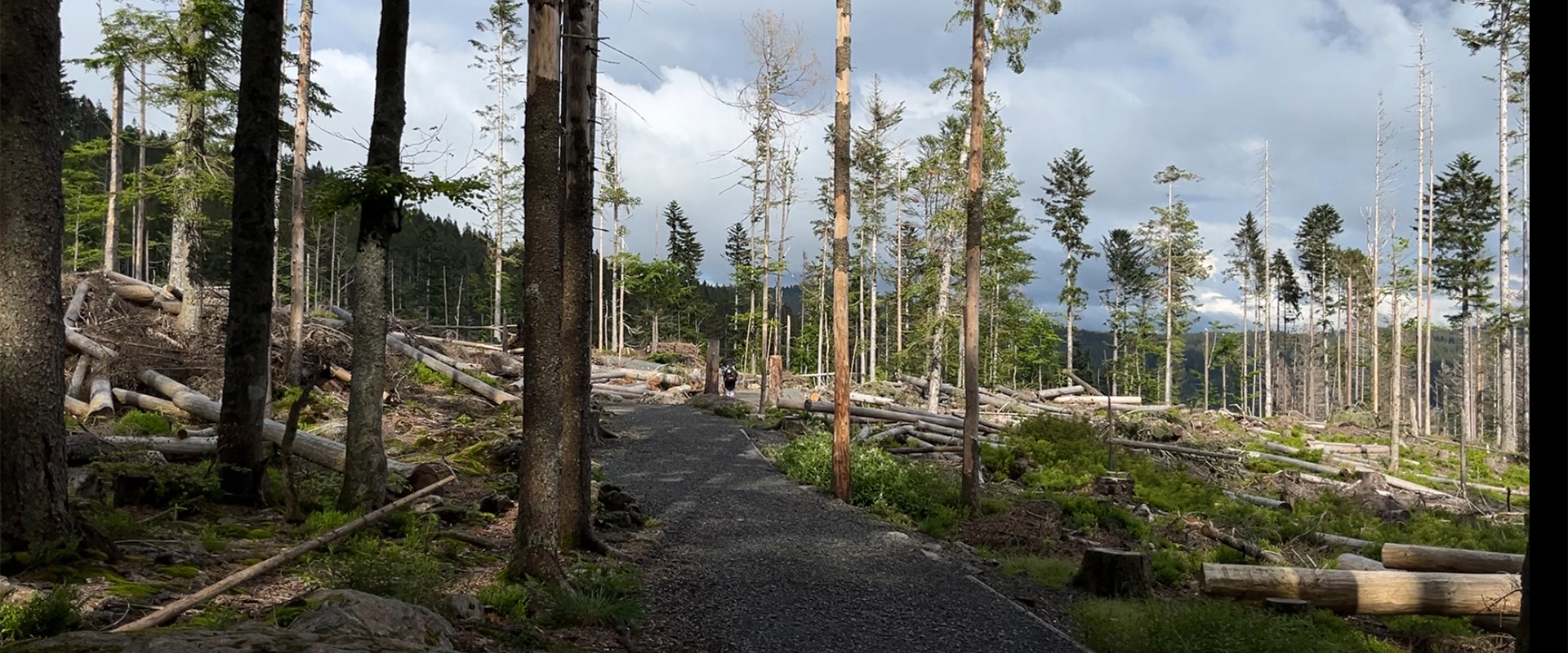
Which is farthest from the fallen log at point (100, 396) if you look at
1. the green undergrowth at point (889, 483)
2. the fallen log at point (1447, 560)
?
the fallen log at point (1447, 560)

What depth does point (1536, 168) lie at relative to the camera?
128 centimetres

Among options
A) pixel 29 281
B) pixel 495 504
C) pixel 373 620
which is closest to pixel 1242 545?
pixel 495 504

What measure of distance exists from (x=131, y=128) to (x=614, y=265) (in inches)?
929

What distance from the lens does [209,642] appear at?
3082 mm

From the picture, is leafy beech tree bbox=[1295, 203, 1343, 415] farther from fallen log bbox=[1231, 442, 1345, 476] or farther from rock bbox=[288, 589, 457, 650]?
rock bbox=[288, 589, 457, 650]

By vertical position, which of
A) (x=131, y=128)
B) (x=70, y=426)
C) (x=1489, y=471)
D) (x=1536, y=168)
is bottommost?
(x=1489, y=471)

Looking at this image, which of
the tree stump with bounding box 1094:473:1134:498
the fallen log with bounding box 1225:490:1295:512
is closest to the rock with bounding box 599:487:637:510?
the tree stump with bounding box 1094:473:1134:498

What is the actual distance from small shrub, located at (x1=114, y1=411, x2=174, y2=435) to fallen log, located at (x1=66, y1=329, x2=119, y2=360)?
8.07 feet

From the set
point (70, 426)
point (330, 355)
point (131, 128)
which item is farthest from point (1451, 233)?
point (131, 128)

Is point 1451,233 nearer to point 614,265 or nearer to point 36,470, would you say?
point 614,265

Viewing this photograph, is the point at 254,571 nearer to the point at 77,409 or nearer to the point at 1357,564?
the point at 77,409

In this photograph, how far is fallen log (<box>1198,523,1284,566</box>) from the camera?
36.0 ft

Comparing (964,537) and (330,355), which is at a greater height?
(330,355)

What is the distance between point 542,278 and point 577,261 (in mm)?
1760
